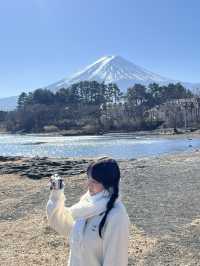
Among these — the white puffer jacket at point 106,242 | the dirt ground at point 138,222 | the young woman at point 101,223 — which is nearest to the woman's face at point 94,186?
the young woman at point 101,223

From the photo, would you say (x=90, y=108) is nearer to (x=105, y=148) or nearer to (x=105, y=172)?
(x=105, y=148)

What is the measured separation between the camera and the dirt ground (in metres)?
7.64

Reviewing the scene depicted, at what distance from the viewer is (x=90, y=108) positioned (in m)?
123

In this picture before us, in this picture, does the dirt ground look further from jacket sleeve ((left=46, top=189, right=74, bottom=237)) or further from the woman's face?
the woman's face

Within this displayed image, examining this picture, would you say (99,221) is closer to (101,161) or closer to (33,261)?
(101,161)

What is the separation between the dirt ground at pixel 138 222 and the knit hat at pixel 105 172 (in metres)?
4.20

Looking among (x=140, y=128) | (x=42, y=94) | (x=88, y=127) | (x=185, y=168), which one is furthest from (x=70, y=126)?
(x=185, y=168)

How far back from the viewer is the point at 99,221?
3.26m

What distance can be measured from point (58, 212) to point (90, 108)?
394 feet

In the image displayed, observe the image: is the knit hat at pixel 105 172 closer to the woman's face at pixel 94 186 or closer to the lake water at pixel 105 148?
the woman's face at pixel 94 186

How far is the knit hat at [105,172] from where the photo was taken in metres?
3.33

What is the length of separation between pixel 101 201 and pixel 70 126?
110m

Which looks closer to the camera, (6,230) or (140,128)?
(6,230)

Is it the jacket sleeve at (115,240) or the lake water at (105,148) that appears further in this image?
the lake water at (105,148)
